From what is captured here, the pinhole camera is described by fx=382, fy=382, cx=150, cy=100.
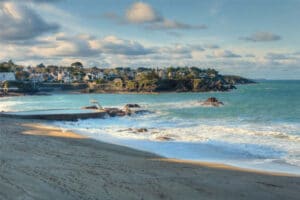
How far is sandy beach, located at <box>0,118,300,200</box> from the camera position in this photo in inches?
334

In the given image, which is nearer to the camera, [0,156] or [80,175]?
[80,175]

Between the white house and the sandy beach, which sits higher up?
the white house

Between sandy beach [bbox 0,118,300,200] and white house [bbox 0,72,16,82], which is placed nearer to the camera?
sandy beach [bbox 0,118,300,200]

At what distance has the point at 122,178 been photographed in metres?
→ 10.0

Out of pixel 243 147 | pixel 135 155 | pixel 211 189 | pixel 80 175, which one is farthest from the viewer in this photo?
pixel 243 147

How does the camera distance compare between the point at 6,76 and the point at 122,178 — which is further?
the point at 6,76

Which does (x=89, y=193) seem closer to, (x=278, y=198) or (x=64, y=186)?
(x=64, y=186)

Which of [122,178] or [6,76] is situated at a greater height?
[6,76]

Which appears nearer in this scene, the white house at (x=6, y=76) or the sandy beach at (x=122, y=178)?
→ the sandy beach at (x=122, y=178)

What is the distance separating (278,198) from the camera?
8.74 m

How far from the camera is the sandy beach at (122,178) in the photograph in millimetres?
8484

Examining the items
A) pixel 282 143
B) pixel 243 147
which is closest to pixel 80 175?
pixel 243 147

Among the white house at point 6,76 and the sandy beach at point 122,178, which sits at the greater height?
the white house at point 6,76

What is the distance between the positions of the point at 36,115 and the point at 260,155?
2033cm
